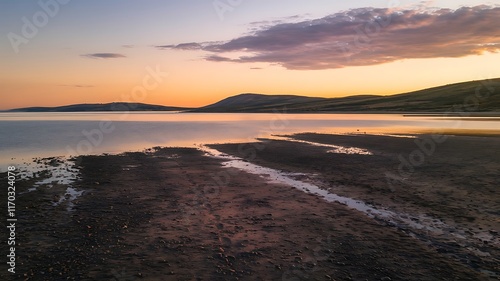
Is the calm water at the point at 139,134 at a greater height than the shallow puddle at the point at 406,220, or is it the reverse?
the calm water at the point at 139,134

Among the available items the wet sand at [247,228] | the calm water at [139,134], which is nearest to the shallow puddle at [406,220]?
the wet sand at [247,228]

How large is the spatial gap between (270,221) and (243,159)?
64.8ft

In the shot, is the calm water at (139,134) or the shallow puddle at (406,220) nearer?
the shallow puddle at (406,220)

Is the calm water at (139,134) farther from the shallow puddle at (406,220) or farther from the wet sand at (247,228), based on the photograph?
the shallow puddle at (406,220)

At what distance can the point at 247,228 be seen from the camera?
46.2ft

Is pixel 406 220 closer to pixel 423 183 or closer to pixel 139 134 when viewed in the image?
pixel 423 183

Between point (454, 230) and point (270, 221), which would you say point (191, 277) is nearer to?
point (270, 221)

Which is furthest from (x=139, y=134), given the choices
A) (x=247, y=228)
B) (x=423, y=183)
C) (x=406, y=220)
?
(x=406, y=220)

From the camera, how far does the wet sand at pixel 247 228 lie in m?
10.3

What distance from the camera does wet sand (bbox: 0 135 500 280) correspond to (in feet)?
33.7

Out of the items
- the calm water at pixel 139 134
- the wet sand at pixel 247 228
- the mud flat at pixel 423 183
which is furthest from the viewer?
the calm water at pixel 139 134

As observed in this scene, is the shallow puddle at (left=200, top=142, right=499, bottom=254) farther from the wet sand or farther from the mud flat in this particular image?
the wet sand

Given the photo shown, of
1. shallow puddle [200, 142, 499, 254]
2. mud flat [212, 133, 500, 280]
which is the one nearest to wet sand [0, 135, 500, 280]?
mud flat [212, 133, 500, 280]

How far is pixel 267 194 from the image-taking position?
20000 millimetres
